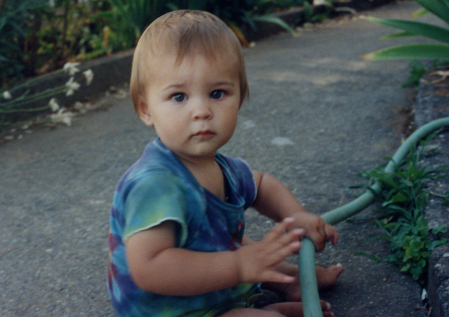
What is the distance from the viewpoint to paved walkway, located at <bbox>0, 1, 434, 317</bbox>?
152cm

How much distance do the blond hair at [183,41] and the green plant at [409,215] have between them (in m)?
0.69

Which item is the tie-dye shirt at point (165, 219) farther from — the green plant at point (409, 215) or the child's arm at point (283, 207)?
the green plant at point (409, 215)

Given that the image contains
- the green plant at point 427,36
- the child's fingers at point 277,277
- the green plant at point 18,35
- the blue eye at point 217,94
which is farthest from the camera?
the green plant at point 18,35

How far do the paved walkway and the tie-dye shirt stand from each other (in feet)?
1.00

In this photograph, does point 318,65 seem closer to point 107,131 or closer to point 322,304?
point 107,131

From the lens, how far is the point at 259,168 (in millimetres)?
2318

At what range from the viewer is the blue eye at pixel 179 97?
1181 millimetres

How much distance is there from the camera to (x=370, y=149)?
238 cm

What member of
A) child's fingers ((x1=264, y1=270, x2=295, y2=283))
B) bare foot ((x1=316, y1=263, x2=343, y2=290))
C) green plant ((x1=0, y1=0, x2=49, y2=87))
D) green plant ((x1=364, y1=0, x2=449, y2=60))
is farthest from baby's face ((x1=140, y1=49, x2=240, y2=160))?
green plant ((x1=0, y1=0, x2=49, y2=87))

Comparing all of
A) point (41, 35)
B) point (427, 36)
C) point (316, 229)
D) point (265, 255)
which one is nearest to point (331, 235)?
point (316, 229)

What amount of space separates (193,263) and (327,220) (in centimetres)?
56

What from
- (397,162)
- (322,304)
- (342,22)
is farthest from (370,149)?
(342,22)

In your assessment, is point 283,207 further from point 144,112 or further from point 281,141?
point 281,141

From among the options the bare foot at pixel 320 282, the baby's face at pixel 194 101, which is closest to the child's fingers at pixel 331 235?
the bare foot at pixel 320 282
